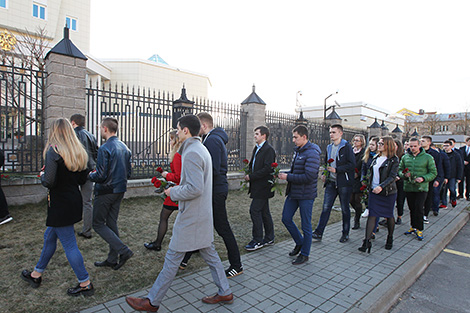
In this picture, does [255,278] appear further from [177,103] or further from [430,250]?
[177,103]

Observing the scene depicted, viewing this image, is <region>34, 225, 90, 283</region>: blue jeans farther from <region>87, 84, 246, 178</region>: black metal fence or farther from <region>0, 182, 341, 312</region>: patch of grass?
<region>87, 84, 246, 178</region>: black metal fence

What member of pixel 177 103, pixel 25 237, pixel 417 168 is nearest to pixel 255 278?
pixel 25 237

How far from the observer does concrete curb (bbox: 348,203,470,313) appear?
317 centimetres

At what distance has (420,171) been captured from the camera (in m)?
5.97

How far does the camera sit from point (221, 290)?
2.98 metres

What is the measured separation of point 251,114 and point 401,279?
8258mm

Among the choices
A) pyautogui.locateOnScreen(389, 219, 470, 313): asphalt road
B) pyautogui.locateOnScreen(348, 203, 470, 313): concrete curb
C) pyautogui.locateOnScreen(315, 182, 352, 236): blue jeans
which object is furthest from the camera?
pyautogui.locateOnScreen(315, 182, 352, 236): blue jeans

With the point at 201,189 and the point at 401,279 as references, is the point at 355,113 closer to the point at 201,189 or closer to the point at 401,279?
the point at 401,279

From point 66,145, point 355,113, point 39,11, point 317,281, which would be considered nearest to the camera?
point 66,145

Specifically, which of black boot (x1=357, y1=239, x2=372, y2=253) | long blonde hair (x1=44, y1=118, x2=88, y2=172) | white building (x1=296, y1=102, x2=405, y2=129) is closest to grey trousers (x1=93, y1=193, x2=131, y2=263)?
long blonde hair (x1=44, y1=118, x2=88, y2=172)

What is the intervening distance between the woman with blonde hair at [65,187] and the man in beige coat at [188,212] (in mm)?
722

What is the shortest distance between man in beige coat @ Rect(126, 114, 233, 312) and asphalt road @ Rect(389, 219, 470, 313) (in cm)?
251

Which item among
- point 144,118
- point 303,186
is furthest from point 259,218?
point 144,118

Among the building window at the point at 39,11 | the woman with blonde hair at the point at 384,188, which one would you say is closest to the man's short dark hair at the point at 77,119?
the woman with blonde hair at the point at 384,188
